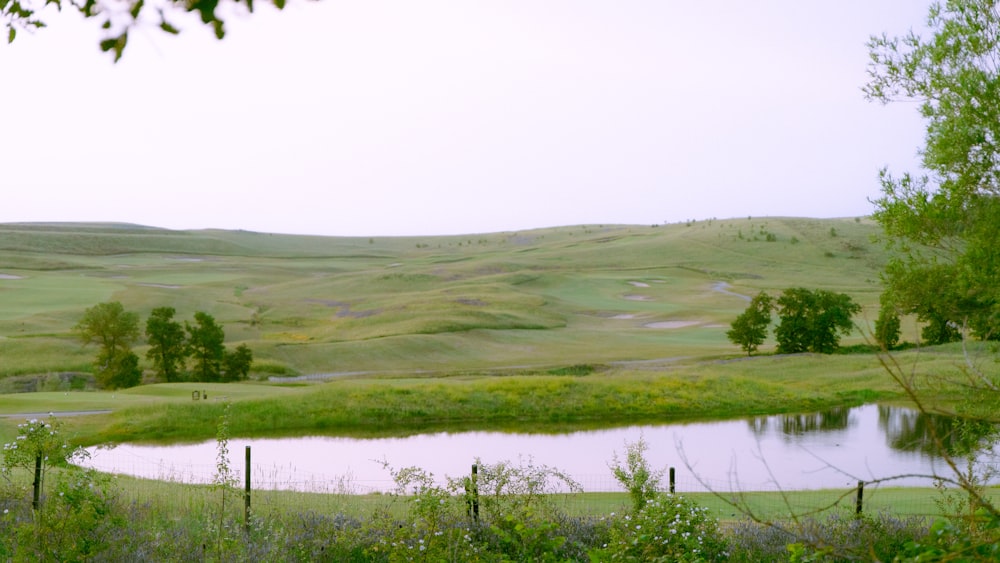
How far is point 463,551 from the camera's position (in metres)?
8.75

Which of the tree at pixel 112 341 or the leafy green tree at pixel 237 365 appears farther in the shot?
the leafy green tree at pixel 237 365

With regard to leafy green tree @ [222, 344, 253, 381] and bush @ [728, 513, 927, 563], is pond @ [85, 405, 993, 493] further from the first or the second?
leafy green tree @ [222, 344, 253, 381]

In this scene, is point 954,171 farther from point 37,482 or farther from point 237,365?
point 237,365

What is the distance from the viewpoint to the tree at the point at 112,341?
4222cm

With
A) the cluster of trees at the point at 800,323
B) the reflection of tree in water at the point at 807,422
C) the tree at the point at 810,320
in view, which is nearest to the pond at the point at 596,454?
the reflection of tree in water at the point at 807,422

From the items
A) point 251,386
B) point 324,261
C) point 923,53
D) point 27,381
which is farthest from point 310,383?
point 324,261

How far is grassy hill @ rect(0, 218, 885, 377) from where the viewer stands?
163 ft

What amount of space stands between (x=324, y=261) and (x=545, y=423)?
93837 millimetres

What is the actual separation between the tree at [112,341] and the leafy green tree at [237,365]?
13.3 ft

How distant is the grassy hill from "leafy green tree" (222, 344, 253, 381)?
119 cm

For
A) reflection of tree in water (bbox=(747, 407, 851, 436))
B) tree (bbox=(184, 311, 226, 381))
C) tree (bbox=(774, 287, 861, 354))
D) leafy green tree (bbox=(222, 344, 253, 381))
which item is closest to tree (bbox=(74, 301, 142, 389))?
tree (bbox=(184, 311, 226, 381))

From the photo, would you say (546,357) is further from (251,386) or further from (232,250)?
(232,250)

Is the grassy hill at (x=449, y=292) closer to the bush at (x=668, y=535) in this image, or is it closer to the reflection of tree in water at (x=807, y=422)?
the reflection of tree in water at (x=807, y=422)

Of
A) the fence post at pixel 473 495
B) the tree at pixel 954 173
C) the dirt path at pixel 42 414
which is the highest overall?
the tree at pixel 954 173
